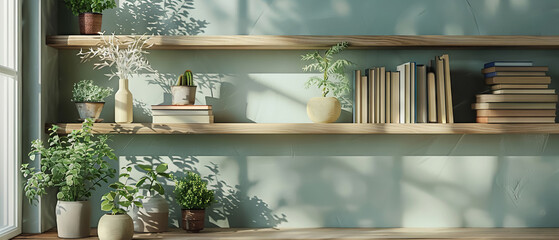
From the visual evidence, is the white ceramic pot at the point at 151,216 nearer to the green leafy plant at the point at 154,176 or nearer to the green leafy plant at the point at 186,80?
the green leafy plant at the point at 154,176

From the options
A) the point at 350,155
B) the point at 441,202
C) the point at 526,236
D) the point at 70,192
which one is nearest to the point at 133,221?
the point at 70,192

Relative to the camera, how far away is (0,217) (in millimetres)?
2566

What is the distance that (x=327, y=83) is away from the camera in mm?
2816

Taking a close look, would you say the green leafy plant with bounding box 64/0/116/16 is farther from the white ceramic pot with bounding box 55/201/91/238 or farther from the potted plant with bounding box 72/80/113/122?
the white ceramic pot with bounding box 55/201/91/238

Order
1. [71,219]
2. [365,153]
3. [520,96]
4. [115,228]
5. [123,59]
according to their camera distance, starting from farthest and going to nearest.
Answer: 1. [365,153]
2. [123,59]
3. [520,96]
4. [71,219]
5. [115,228]

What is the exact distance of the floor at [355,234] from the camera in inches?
104

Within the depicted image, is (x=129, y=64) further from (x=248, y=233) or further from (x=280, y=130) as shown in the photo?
(x=248, y=233)

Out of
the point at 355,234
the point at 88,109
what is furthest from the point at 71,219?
the point at 355,234

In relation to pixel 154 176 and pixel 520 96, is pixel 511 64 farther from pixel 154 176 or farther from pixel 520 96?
pixel 154 176

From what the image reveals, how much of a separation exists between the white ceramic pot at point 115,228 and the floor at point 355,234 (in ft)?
0.47

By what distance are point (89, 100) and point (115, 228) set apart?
0.68m

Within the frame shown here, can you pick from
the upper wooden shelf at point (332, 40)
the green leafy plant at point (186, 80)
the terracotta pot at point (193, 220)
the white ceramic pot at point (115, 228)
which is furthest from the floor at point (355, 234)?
the upper wooden shelf at point (332, 40)

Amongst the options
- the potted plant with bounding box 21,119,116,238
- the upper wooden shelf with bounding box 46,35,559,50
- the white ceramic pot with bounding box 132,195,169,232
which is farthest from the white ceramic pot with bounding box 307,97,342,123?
the potted plant with bounding box 21,119,116,238

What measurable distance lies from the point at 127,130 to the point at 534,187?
7.06ft
